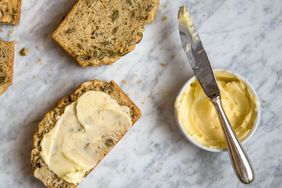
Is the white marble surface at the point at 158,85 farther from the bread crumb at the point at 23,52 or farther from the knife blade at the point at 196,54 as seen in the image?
the knife blade at the point at 196,54

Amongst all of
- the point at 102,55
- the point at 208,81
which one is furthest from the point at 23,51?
the point at 208,81

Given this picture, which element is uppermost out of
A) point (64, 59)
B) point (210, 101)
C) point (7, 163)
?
point (64, 59)

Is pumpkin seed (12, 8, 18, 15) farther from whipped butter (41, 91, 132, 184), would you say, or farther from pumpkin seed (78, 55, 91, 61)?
whipped butter (41, 91, 132, 184)

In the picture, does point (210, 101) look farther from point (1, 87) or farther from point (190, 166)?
point (1, 87)

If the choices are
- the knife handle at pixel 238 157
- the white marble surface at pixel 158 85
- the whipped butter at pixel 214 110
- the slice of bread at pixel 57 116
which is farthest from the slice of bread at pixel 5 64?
the knife handle at pixel 238 157

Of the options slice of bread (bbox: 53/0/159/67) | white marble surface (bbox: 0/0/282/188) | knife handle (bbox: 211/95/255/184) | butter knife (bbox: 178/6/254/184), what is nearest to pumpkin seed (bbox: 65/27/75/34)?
slice of bread (bbox: 53/0/159/67)

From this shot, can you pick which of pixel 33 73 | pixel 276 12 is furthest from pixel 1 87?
pixel 276 12
